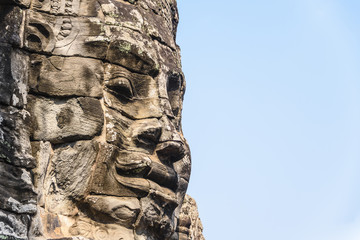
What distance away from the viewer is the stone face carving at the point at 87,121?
9.60 metres

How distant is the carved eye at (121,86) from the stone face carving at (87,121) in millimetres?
12

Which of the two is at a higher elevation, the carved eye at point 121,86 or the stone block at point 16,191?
the carved eye at point 121,86

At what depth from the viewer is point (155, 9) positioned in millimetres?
11688

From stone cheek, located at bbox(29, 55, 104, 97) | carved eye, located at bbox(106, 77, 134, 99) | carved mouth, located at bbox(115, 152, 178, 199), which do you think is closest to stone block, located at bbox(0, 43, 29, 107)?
stone cheek, located at bbox(29, 55, 104, 97)

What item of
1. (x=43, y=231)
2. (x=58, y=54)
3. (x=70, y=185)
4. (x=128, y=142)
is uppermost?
(x=58, y=54)

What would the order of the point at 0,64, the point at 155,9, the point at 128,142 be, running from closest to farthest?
the point at 0,64 < the point at 128,142 < the point at 155,9

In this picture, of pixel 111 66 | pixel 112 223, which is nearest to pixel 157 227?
pixel 112 223

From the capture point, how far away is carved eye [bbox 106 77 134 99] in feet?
34.2

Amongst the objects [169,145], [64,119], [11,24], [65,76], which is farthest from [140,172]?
[11,24]

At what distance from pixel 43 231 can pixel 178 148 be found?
2.08 meters

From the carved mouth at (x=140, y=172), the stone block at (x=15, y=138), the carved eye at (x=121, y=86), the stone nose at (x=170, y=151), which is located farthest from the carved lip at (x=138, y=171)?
the stone block at (x=15, y=138)

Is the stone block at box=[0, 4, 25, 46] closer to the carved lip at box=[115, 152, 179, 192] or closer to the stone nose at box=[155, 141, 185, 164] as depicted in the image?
the carved lip at box=[115, 152, 179, 192]

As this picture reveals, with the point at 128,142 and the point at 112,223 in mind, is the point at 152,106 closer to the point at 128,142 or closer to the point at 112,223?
the point at 128,142

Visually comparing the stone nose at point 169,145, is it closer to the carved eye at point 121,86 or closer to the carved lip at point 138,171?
the carved lip at point 138,171
